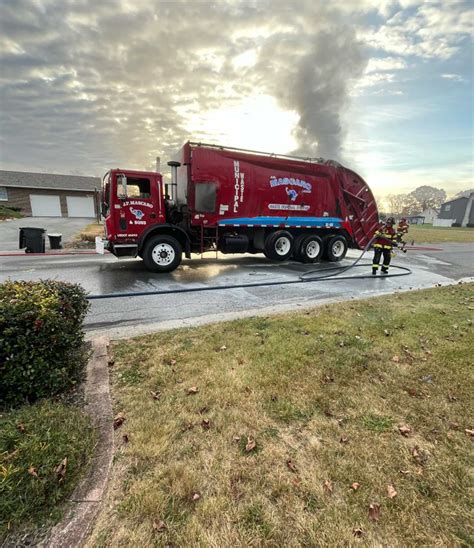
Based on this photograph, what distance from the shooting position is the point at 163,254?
8.70 m

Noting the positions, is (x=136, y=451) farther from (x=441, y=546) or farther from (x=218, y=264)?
(x=218, y=264)

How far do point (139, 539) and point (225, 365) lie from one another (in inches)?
73.7

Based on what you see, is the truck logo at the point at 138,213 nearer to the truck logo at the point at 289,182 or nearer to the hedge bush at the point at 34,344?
the truck logo at the point at 289,182

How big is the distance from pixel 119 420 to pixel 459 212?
270ft

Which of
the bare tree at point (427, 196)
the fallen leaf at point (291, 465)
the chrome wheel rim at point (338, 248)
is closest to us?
the fallen leaf at point (291, 465)

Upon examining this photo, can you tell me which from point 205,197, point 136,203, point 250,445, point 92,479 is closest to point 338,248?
point 205,197

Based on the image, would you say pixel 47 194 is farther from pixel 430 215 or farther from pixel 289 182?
pixel 430 215

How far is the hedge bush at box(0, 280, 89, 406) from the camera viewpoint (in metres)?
2.35

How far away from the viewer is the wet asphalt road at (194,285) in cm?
516

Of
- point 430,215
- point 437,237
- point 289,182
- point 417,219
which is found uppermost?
point 289,182

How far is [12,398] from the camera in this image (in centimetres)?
242

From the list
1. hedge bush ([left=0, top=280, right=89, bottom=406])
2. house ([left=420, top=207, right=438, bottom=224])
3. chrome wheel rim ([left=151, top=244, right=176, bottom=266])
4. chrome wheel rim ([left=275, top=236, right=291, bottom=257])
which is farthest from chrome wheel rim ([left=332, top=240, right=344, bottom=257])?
house ([left=420, top=207, right=438, bottom=224])

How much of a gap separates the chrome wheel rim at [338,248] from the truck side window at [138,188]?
24.8 ft

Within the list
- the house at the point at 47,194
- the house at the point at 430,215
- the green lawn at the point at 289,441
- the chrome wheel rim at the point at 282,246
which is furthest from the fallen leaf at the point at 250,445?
the house at the point at 430,215
